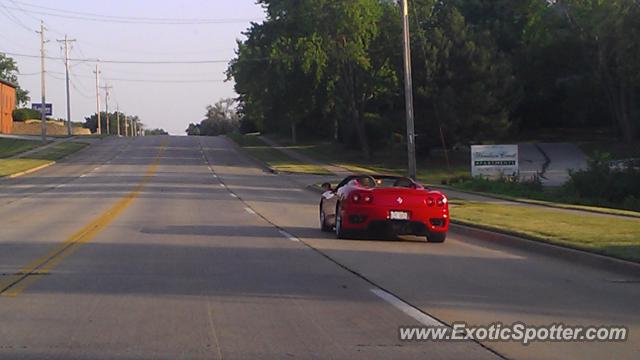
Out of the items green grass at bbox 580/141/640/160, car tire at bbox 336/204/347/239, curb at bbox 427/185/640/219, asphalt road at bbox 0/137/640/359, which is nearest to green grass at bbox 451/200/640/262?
asphalt road at bbox 0/137/640/359

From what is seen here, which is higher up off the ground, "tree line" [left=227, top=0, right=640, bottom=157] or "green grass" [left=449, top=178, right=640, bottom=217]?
"tree line" [left=227, top=0, right=640, bottom=157]

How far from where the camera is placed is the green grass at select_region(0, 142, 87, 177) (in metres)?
57.0

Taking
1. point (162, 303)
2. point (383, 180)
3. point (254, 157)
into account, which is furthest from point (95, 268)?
point (254, 157)

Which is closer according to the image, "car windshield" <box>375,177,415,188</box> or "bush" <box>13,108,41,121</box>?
"car windshield" <box>375,177,415,188</box>

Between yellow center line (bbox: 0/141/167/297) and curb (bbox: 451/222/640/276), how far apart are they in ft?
26.8

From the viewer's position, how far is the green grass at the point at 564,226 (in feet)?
49.1

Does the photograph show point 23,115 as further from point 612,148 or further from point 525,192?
point 525,192

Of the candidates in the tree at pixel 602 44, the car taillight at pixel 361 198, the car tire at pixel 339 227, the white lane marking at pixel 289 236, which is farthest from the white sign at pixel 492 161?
the car taillight at pixel 361 198

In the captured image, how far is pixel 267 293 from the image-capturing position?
11109 mm

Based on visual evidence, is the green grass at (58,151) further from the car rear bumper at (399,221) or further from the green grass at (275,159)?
the car rear bumper at (399,221)

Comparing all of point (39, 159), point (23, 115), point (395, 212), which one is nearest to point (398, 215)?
point (395, 212)

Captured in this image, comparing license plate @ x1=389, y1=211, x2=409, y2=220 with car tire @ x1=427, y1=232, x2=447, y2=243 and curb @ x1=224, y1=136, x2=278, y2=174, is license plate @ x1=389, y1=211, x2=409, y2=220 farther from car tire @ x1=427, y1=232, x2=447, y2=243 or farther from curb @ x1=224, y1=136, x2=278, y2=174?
curb @ x1=224, y1=136, x2=278, y2=174

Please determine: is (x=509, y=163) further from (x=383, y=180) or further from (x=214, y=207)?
(x=383, y=180)

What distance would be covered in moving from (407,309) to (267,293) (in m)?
1.99
